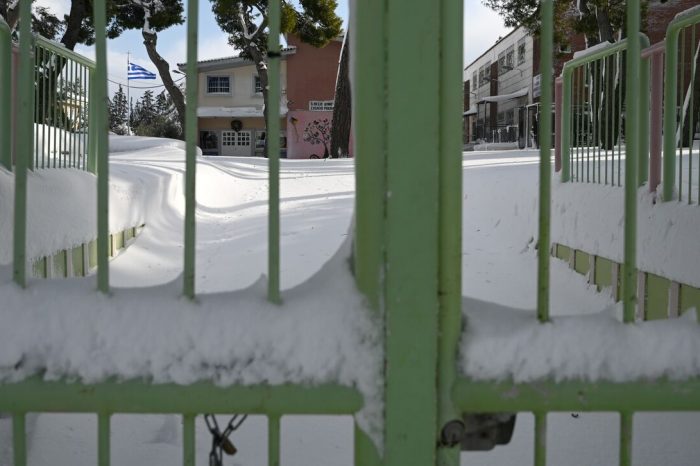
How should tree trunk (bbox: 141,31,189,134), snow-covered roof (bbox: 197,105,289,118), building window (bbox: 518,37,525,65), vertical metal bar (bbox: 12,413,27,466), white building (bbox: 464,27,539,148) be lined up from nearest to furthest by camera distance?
vertical metal bar (bbox: 12,413,27,466) < tree trunk (bbox: 141,31,189,134) < white building (bbox: 464,27,539,148) < building window (bbox: 518,37,525,65) < snow-covered roof (bbox: 197,105,289,118)

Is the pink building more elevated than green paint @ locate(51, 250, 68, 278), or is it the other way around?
the pink building

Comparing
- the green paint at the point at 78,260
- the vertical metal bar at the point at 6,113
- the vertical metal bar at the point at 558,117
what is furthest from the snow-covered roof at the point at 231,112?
the vertical metal bar at the point at 6,113

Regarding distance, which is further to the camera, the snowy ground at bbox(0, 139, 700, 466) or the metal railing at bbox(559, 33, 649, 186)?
the metal railing at bbox(559, 33, 649, 186)

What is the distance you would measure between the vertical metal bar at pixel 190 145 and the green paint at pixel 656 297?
2.59 m

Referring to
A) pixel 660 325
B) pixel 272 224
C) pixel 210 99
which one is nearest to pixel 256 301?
pixel 272 224

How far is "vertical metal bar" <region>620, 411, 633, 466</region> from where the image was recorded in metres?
1.32

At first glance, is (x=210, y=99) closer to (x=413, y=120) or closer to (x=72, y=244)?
(x=72, y=244)

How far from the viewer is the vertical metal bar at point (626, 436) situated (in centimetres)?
132

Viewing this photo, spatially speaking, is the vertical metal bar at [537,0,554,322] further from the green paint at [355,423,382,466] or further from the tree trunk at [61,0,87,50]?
the tree trunk at [61,0,87,50]

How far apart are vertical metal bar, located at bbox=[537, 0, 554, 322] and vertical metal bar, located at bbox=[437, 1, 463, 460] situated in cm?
18

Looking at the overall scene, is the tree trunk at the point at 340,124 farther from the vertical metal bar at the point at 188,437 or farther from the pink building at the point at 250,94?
the vertical metal bar at the point at 188,437

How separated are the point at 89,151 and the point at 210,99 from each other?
27854 millimetres

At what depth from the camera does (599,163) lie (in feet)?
15.1

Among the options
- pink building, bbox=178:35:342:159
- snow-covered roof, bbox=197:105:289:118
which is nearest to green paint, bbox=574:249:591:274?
pink building, bbox=178:35:342:159
